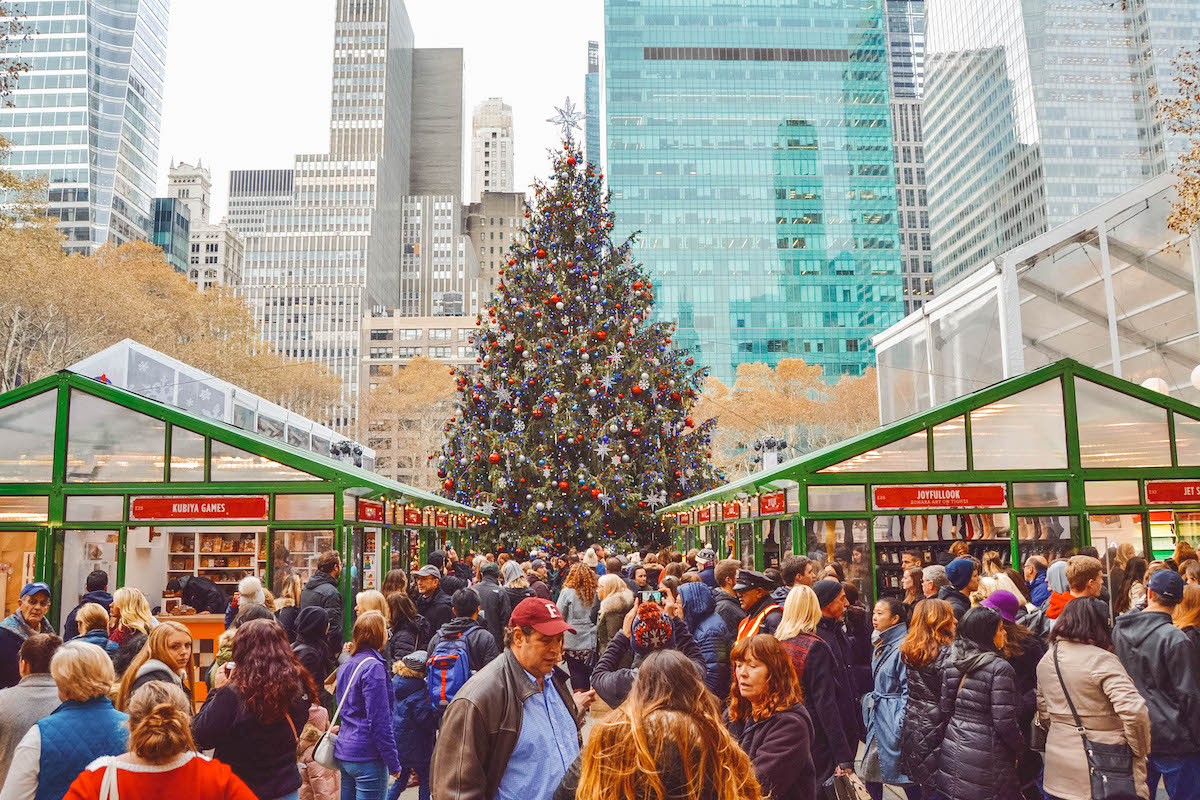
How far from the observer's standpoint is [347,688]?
6.05 metres

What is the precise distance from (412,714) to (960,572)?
14.5 ft

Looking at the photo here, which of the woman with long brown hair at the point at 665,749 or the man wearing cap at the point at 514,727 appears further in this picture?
the man wearing cap at the point at 514,727

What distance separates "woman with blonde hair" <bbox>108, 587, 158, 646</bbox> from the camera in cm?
766

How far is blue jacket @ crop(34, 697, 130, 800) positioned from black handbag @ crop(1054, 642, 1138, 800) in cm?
467

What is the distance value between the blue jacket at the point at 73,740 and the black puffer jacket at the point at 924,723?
402cm

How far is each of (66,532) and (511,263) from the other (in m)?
13.8

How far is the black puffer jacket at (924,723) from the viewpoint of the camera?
5.25m

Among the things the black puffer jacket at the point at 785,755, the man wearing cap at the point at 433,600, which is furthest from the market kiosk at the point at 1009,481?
the black puffer jacket at the point at 785,755

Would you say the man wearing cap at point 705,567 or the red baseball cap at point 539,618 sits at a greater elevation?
the red baseball cap at point 539,618

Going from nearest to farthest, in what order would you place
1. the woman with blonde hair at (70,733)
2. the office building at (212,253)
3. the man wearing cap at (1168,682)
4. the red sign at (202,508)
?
the woman with blonde hair at (70,733)
the man wearing cap at (1168,682)
the red sign at (202,508)
the office building at (212,253)

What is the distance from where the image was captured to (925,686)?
547 cm

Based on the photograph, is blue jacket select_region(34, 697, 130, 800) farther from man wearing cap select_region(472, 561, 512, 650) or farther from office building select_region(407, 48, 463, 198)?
office building select_region(407, 48, 463, 198)

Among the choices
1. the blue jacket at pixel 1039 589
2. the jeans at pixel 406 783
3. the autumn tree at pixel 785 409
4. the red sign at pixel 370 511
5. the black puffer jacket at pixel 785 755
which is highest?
the autumn tree at pixel 785 409

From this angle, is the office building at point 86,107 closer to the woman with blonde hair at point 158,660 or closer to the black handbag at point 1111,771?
the woman with blonde hair at point 158,660
